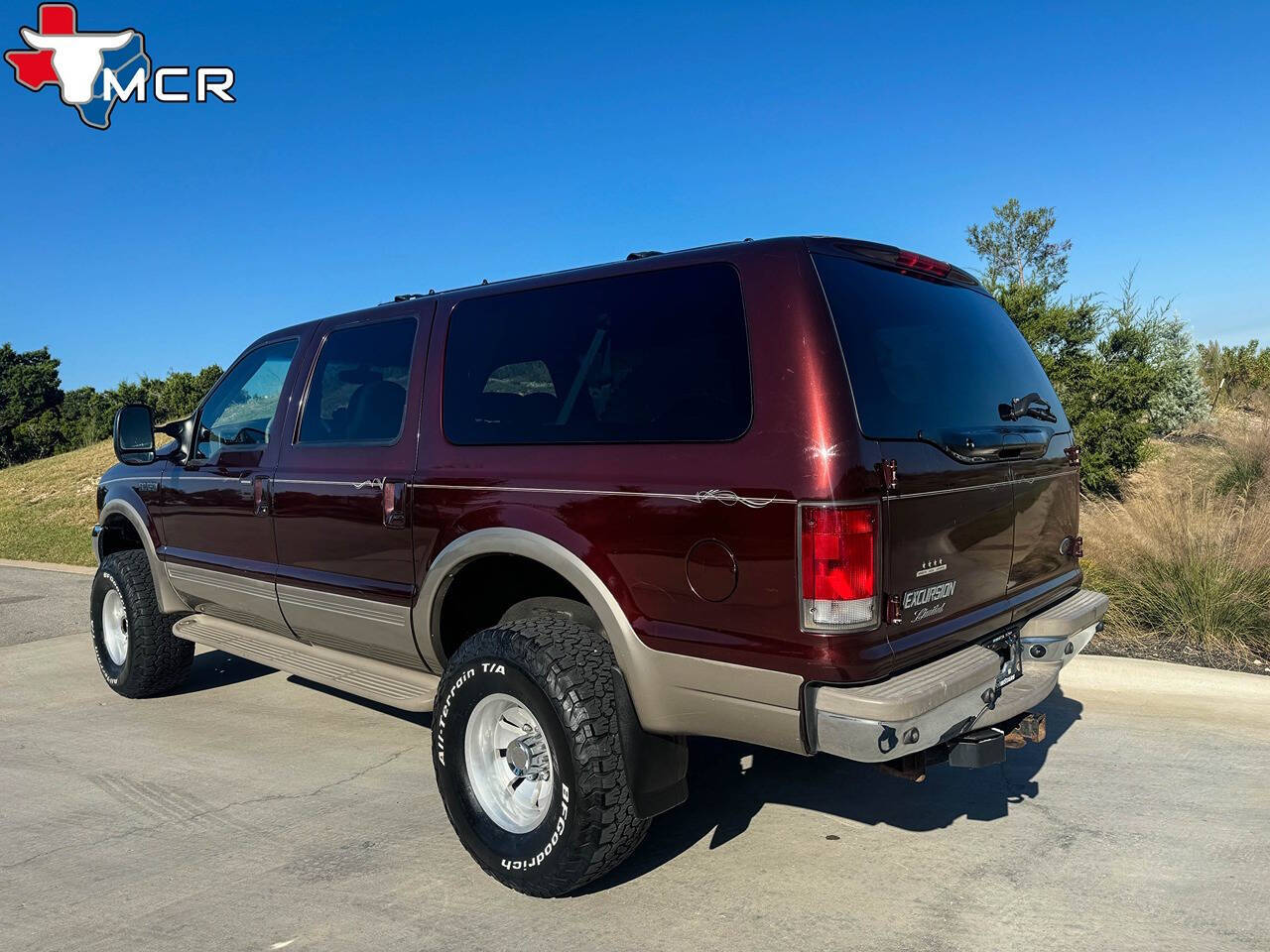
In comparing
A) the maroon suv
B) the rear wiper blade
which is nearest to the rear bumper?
the maroon suv

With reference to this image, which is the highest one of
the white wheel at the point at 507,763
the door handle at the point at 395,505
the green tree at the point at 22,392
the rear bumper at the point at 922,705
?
the green tree at the point at 22,392

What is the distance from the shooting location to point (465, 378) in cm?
381

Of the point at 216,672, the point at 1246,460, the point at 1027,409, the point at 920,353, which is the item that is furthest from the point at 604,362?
the point at 1246,460

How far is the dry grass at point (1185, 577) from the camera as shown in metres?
5.91

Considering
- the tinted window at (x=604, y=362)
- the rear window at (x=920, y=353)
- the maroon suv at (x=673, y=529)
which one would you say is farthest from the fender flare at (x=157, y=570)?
the rear window at (x=920, y=353)

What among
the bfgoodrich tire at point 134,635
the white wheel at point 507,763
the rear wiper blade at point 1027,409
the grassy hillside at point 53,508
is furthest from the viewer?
the grassy hillside at point 53,508

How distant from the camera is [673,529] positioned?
114 inches

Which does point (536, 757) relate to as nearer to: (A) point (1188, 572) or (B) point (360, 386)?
(B) point (360, 386)

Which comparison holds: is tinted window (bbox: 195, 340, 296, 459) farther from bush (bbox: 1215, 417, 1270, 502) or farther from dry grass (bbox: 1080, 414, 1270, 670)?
bush (bbox: 1215, 417, 1270, 502)

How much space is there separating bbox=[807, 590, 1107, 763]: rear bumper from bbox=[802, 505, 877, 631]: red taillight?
0.73 ft

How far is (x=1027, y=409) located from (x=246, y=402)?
150 inches

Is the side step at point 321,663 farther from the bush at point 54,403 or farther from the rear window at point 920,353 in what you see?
the bush at point 54,403

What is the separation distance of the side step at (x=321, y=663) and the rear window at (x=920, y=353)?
2.08 metres

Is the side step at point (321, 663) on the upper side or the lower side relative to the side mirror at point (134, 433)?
lower
